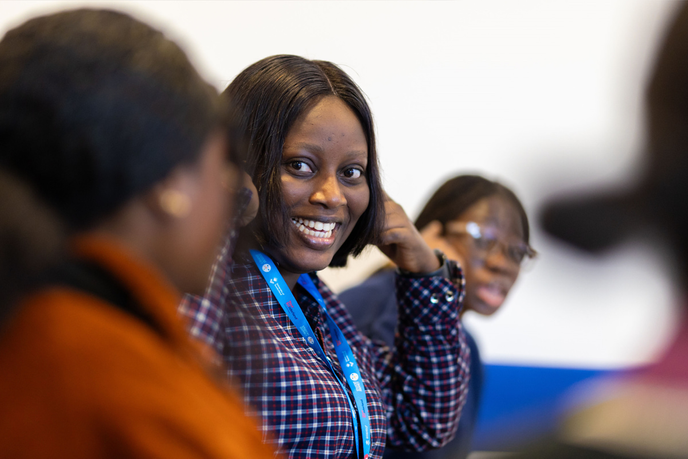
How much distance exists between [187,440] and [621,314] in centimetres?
278

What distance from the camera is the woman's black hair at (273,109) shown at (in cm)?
116

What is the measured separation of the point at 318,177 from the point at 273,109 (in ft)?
0.55

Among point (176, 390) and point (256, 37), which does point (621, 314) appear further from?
point (176, 390)

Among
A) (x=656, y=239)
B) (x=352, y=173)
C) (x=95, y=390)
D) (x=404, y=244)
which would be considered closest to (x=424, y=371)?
(x=404, y=244)

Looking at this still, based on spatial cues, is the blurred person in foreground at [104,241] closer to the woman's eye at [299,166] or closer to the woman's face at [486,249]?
the woman's eye at [299,166]

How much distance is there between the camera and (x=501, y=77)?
2.83 m

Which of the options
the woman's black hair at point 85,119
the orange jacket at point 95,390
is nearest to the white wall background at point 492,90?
the woman's black hair at point 85,119

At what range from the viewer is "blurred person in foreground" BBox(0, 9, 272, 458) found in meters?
0.46

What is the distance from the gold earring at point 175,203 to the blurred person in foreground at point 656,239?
0.38 meters

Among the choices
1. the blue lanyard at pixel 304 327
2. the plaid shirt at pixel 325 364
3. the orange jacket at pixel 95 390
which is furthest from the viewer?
the blue lanyard at pixel 304 327

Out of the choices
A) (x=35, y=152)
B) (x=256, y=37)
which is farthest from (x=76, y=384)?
(x=256, y=37)

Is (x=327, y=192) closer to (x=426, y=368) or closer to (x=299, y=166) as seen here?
(x=299, y=166)

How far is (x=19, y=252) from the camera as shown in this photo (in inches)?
19.6

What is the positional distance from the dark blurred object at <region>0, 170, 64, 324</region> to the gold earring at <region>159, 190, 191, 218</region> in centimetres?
10
